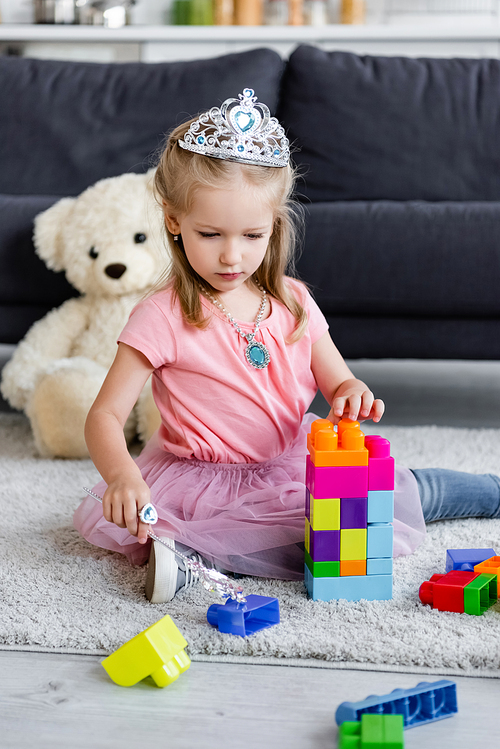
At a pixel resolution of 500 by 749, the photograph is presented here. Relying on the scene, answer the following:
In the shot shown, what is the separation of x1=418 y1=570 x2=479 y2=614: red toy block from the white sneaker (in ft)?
0.84

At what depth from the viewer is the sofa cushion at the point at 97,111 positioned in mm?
1860

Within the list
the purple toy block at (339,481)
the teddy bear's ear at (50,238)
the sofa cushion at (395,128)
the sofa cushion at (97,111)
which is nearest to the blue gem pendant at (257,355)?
the purple toy block at (339,481)

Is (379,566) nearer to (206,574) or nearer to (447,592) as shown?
(447,592)

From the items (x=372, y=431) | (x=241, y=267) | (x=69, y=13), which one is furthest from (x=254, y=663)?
(x=69, y=13)

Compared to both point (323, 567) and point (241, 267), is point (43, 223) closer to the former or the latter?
point (241, 267)

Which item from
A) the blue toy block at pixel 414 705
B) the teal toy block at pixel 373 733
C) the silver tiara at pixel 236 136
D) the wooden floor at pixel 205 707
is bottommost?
the wooden floor at pixel 205 707

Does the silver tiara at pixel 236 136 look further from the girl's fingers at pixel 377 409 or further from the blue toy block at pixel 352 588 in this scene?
the blue toy block at pixel 352 588

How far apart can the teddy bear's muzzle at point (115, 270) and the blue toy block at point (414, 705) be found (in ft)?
3.26

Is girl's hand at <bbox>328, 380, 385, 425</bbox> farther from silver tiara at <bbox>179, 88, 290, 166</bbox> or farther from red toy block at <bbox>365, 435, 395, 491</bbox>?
silver tiara at <bbox>179, 88, 290, 166</bbox>

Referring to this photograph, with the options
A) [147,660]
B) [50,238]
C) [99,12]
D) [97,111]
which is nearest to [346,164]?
[97,111]

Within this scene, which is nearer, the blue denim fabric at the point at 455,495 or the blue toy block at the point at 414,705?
the blue toy block at the point at 414,705

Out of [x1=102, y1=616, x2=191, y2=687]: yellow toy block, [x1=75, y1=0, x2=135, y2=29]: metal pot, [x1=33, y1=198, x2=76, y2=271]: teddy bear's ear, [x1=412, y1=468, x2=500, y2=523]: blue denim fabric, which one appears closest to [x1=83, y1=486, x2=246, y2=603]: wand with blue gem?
[x1=102, y1=616, x2=191, y2=687]: yellow toy block

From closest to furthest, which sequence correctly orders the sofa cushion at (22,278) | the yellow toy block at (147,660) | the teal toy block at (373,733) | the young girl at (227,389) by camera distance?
the teal toy block at (373,733) → the yellow toy block at (147,660) → the young girl at (227,389) → the sofa cushion at (22,278)

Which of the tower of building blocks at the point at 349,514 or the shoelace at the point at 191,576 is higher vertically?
the tower of building blocks at the point at 349,514
